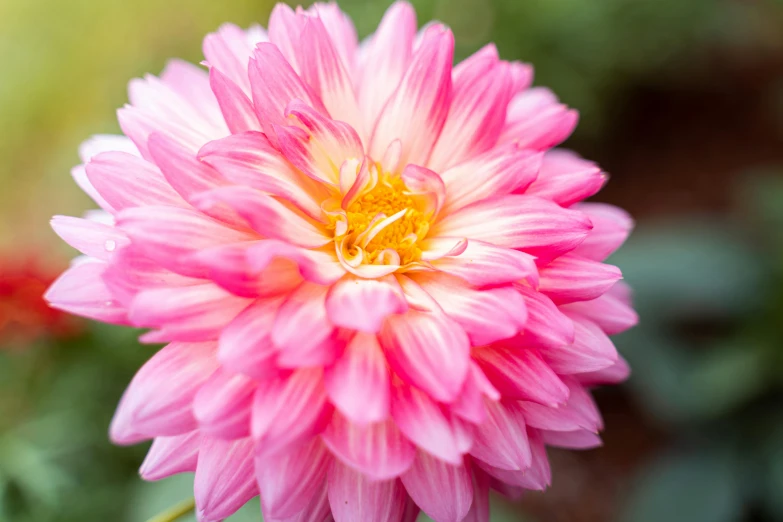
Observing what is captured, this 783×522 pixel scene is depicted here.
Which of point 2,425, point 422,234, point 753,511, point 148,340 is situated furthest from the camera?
point 753,511

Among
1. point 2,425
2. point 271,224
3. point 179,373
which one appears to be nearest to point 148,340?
point 179,373

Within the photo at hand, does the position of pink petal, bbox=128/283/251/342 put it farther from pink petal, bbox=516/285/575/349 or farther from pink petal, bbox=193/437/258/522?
pink petal, bbox=516/285/575/349

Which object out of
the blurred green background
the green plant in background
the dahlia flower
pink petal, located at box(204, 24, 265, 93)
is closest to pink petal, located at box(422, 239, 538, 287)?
the dahlia flower

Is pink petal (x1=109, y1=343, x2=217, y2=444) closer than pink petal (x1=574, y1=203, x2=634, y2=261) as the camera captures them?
Yes

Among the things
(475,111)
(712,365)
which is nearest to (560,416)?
(475,111)

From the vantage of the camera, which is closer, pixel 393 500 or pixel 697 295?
pixel 393 500

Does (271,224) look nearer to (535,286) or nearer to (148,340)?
(148,340)
